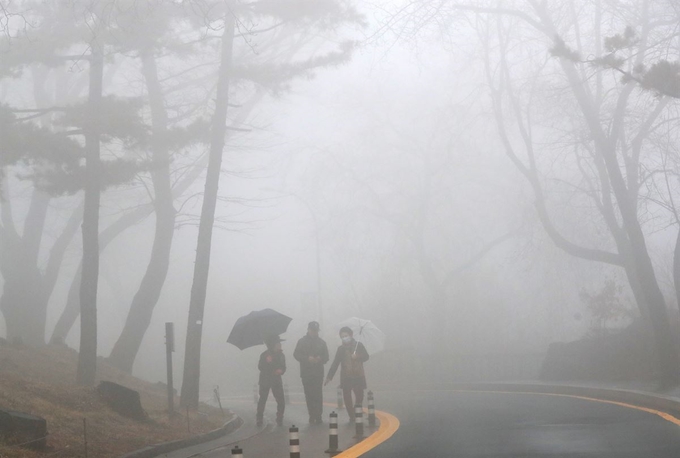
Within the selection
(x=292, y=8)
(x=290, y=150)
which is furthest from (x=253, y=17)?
(x=290, y=150)

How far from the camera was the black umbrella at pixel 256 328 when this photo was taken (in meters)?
20.7

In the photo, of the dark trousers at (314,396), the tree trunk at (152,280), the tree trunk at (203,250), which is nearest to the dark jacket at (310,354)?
the dark trousers at (314,396)

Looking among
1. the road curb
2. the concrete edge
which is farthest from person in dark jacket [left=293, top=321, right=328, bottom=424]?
the road curb

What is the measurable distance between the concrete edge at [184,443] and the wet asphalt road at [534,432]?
3.37 metres

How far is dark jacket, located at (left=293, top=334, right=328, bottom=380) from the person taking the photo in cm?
1892

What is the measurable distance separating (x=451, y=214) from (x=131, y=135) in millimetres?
21438

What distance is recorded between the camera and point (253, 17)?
25016 mm

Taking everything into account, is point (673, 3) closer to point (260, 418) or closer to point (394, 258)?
point (260, 418)

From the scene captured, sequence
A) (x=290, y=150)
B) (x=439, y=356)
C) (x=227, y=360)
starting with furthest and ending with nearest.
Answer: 1. (x=227, y=360)
2. (x=290, y=150)
3. (x=439, y=356)

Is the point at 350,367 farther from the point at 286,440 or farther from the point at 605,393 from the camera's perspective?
the point at 605,393

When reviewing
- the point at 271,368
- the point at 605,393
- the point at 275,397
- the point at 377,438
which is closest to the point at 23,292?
the point at 271,368

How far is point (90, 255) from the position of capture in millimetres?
19281

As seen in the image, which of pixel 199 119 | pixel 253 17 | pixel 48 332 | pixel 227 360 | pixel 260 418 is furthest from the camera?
pixel 48 332

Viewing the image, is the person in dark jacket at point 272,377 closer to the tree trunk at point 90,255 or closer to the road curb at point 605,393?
the tree trunk at point 90,255
